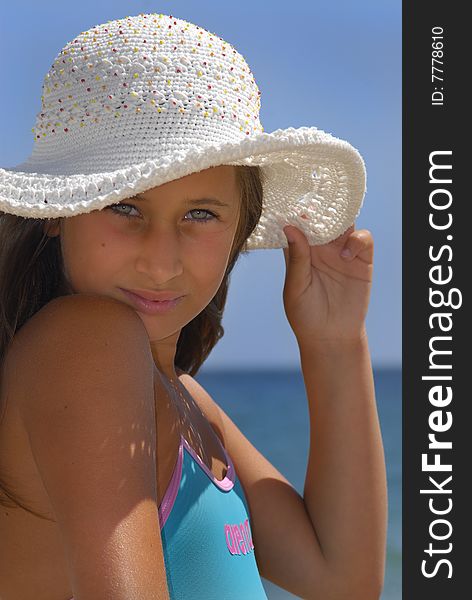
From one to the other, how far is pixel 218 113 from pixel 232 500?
2.51 ft

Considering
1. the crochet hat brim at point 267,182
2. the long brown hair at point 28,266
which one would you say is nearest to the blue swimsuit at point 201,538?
the long brown hair at point 28,266

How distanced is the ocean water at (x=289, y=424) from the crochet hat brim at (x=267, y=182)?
503cm

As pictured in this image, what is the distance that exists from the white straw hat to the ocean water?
5549 mm

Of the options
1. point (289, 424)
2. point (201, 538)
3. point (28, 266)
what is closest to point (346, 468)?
point (201, 538)

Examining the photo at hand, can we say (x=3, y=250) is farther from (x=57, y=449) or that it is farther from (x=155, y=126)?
(x=57, y=449)

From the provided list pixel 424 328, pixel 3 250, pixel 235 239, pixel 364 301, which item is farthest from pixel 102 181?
pixel 424 328

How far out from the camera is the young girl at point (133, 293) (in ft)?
4.46

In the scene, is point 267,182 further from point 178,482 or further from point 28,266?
point 178,482

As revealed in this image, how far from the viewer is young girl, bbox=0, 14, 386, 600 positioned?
1358 millimetres

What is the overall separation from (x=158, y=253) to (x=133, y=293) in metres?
0.09

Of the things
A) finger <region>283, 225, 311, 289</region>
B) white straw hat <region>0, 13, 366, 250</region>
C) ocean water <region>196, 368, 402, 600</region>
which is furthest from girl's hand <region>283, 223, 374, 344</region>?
ocean water <region>196, 368, 402, 600</region>

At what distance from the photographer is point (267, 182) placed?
Answer: 2.07 meters

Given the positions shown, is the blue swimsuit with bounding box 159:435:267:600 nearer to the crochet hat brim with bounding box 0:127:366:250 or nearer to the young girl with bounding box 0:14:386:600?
the young girl with bounding box 0:14:386:600

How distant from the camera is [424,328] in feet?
10.5
